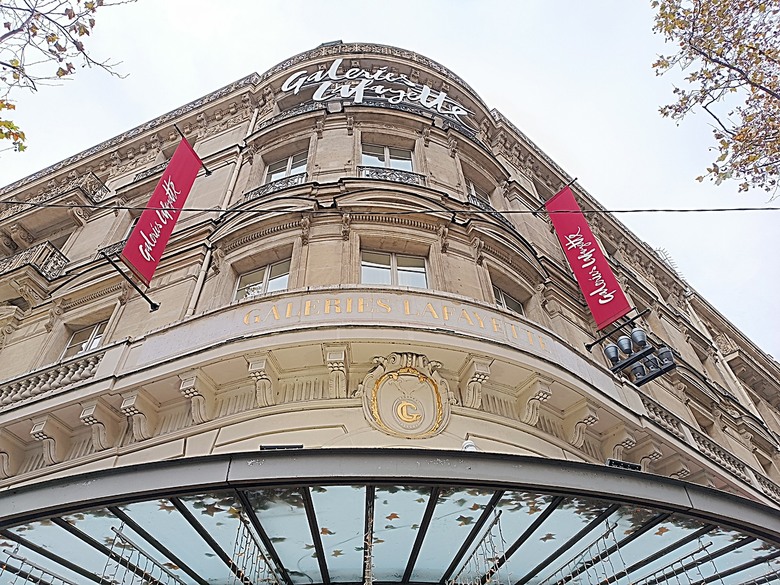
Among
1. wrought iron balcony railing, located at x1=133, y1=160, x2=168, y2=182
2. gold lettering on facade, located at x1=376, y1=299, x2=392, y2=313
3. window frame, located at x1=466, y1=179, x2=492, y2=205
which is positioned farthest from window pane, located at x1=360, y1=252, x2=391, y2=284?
wrought iron balcony railing, located at x1=133, y1=160, x2=168, y2=182

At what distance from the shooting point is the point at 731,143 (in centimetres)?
798

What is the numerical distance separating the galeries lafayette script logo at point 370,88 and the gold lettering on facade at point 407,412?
32.2ft

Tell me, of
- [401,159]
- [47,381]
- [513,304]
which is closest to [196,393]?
[47,381]

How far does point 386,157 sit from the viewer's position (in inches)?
551

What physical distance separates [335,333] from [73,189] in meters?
13.2

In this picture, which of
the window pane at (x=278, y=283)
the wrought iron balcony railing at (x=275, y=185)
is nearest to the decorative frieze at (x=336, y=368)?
the window pane at (x=278, y=283)

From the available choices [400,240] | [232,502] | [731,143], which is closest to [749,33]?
[731,143]

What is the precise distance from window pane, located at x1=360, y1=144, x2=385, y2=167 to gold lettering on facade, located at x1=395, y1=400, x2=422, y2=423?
7.46m

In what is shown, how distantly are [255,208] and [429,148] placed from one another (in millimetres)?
5319

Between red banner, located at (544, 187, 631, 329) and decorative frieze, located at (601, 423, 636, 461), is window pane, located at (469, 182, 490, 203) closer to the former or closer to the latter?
red banner, located at (544, 187, 631, 329)

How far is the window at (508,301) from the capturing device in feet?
38.8

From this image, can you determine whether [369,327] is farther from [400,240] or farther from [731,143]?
[731,143]

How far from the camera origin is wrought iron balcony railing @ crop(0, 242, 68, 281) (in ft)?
45.4

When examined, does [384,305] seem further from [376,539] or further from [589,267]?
[589,267]
